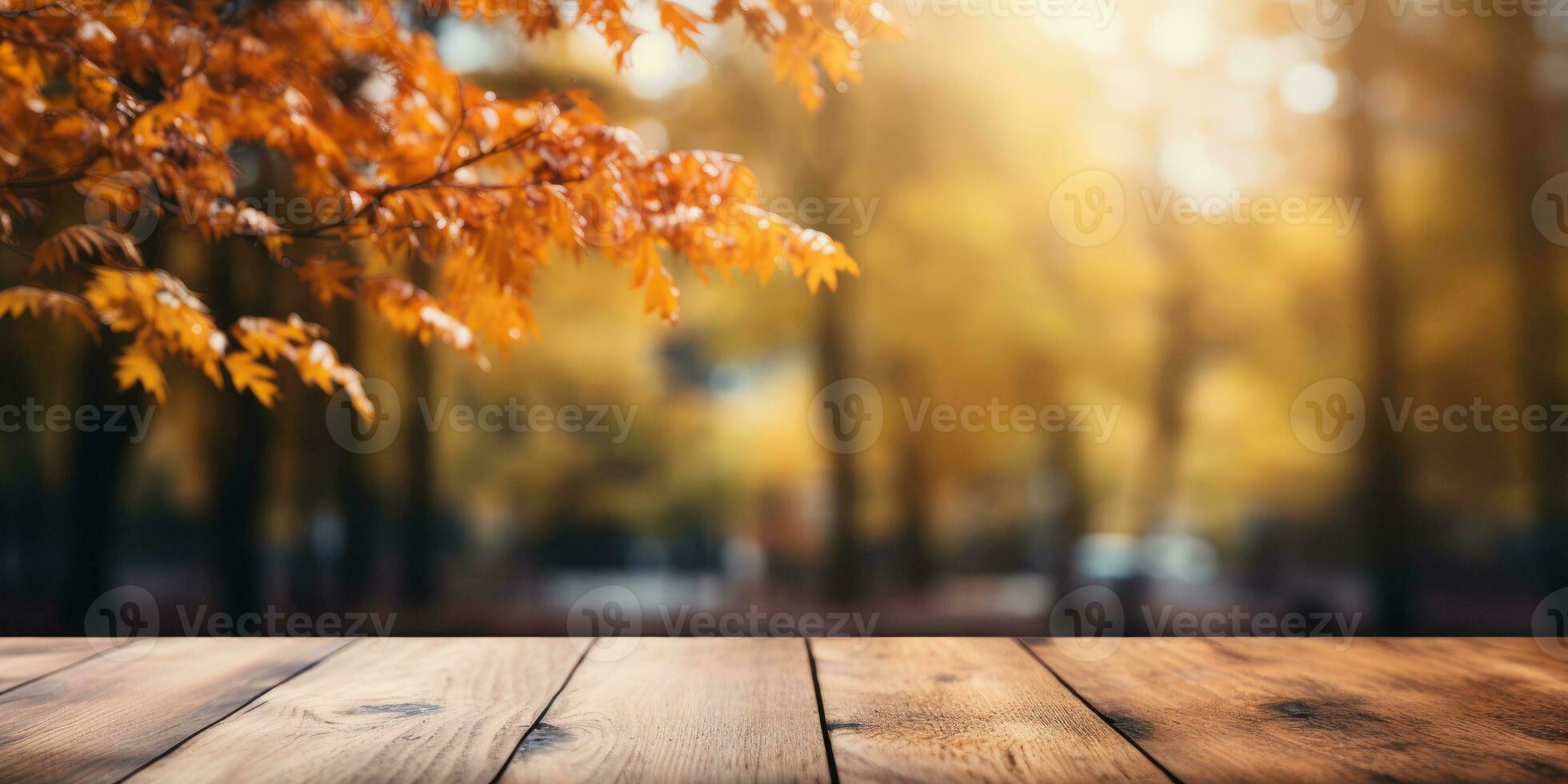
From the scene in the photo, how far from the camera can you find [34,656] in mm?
2127

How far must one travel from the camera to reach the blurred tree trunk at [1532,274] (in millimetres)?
7188

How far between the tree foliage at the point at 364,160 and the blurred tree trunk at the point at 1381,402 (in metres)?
6.19

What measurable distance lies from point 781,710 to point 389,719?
2.30 feet

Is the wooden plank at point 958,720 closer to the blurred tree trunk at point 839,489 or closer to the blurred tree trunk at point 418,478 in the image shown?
the blurred tree trunk at point 839,489

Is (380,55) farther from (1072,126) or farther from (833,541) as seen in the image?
(1072,126)

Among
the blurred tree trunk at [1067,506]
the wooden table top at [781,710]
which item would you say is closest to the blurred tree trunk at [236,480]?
the wooden table top at [781,710]

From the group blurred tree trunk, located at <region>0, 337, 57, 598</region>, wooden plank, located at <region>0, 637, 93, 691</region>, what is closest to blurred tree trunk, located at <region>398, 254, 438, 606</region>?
blurred tree trunk, located at <region>0, 337, 57, 598</region>

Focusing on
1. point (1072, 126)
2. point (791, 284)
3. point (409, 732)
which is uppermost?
point (1072, 126)

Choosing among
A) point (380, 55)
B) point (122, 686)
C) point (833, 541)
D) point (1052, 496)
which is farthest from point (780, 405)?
point (122, 686)

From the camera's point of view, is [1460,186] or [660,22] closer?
[660,22]

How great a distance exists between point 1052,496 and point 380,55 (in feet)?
28.5

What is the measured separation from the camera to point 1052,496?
32.5 ft

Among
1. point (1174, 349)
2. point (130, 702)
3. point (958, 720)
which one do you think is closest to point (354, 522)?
point (130, 702)

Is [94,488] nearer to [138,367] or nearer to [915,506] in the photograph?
[138,367]
